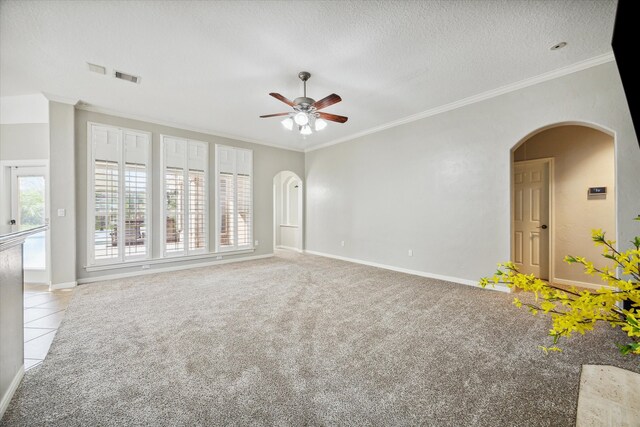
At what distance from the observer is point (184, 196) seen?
17.6ft

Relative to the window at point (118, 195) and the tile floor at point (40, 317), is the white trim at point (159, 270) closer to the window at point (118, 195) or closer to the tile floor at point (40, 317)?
the window at point (118, 195)

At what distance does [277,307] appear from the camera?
3.29 meters

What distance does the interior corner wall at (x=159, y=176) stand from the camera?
4387mm

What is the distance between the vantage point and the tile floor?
7.58 feet

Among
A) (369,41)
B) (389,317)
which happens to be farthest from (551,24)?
(389,317)

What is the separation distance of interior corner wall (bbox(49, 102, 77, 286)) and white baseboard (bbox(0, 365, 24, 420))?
2845 millimetres

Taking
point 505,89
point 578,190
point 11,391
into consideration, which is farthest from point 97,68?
point 578,190

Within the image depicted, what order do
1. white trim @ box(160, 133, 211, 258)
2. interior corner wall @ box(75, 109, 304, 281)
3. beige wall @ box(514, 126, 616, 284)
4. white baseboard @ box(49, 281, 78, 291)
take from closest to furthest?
beige wall @ box(514, 126, 616, 284), white baseboard @ box(49, 281, 78, 291), interior corner wall @ box(75, 109, 304, 281), white trim @ box(160, 133, 211, 258)

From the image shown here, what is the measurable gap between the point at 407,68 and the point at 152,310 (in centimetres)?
436

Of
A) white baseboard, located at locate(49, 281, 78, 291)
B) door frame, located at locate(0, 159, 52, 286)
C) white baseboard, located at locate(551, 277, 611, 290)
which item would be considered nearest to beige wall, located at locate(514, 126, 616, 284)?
white baseboard, located at locate(551, 277, 611, 290)

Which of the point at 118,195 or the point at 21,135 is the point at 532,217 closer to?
the point at 118,195

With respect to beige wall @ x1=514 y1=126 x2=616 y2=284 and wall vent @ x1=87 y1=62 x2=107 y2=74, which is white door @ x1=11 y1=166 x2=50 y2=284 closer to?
wall vent @ x1=87 y1=62 x2=107 y2=74

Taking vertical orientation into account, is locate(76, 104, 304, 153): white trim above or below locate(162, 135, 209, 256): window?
above

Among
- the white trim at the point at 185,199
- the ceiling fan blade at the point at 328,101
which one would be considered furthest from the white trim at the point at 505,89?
the white trim at the point at 185,199
